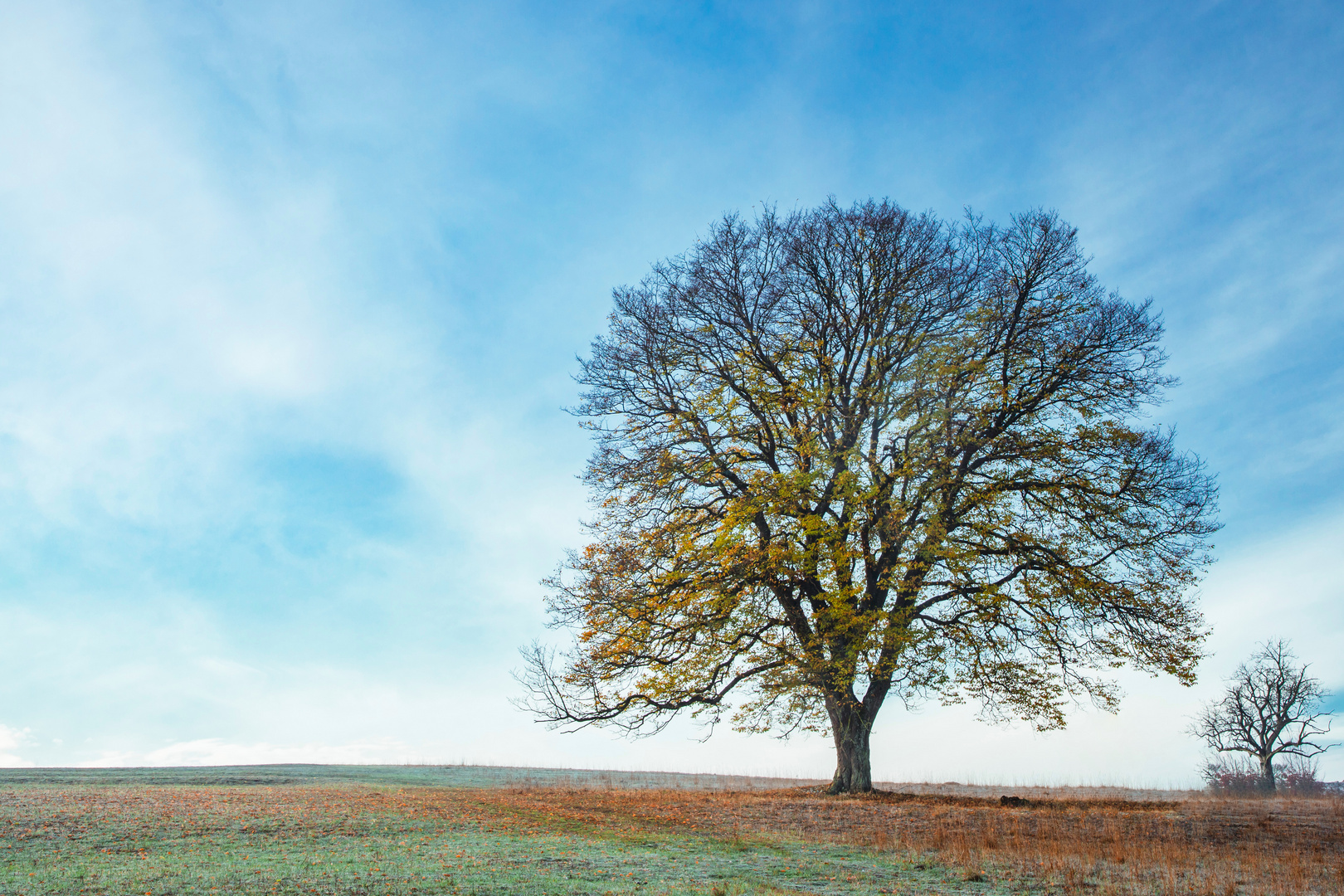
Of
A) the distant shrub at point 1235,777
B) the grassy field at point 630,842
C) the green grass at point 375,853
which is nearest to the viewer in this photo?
the green grass at point 375,853

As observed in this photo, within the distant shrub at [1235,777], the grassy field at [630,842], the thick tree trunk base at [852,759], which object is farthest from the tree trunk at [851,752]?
the distant shrub at [1235,777]

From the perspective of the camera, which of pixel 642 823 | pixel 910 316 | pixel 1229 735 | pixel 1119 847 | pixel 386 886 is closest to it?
pixel 386 886

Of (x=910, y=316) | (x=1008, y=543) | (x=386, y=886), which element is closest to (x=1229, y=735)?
(x=1008, y=543)

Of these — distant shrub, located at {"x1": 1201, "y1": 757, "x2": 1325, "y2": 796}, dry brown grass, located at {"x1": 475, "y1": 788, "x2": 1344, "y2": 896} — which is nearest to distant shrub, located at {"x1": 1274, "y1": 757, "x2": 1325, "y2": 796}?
distant shrub, located at {"x1": 1201, "y1": 757, "x2": 1325, "y2": 796}

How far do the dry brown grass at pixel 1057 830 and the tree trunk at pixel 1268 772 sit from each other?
64.1 ft

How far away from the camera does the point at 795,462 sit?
66.4ft

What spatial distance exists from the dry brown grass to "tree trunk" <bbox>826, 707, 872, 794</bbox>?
0.60 m

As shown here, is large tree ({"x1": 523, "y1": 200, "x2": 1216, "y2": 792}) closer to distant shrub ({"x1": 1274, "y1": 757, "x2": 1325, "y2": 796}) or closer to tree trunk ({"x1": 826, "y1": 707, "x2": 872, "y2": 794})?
tree trunk ({"x1": 826, "y1": 707, "x2": 872, "y2": 794})

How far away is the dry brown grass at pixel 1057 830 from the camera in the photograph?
392 inches

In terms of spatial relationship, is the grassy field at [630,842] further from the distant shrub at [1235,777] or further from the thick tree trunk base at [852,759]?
the distant shrub at [1235,777]

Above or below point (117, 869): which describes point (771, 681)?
above

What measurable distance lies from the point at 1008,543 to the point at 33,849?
1749 cm

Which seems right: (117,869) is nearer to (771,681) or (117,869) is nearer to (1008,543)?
(771,681)

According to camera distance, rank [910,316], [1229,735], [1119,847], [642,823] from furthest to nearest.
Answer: [1229,735] → [910,316] → [642,823] → [1119,847]
